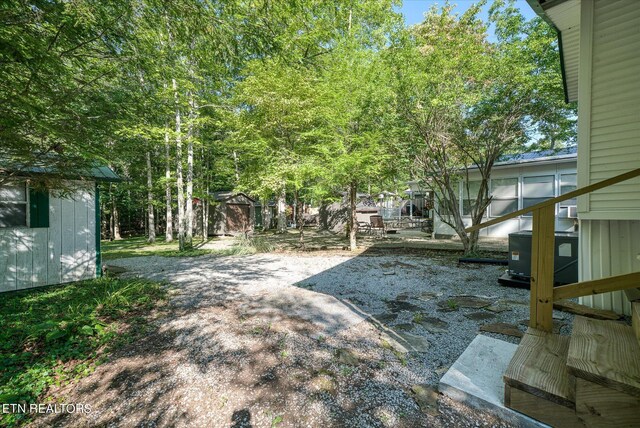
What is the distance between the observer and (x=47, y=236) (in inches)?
219

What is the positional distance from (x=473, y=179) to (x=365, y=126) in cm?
619

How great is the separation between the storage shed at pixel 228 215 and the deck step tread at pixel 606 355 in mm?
15498

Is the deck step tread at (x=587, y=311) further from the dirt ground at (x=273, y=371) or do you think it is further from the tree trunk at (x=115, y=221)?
the tree trunk at (x=115, y=221)

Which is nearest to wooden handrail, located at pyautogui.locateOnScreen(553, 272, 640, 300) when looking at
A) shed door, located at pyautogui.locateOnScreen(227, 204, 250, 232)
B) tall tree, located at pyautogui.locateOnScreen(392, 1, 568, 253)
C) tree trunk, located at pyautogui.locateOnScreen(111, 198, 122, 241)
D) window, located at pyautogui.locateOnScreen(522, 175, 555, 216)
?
tall tree, located at pyautogui.locateOnScreen(392, 1, 568, 253)

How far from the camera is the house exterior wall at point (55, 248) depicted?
16.9 feet

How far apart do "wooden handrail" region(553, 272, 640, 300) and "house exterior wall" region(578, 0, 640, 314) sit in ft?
4.82

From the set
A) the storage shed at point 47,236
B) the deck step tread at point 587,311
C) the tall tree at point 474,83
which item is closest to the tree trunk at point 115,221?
the storage shed at point 47,236

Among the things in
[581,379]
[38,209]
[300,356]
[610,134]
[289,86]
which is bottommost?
[300,356]

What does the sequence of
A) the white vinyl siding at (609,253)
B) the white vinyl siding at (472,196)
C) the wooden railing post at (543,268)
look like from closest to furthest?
the wooden railing post at (543,268) < the white vinyl siding at (609,253) < the white vinyl siding at (472,196)

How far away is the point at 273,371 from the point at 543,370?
2.01 m

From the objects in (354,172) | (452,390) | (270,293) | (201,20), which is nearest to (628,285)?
(452,390)

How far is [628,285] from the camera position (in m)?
1.56

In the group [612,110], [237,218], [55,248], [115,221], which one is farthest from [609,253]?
[115,221]

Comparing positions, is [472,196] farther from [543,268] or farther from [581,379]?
[581,379]
